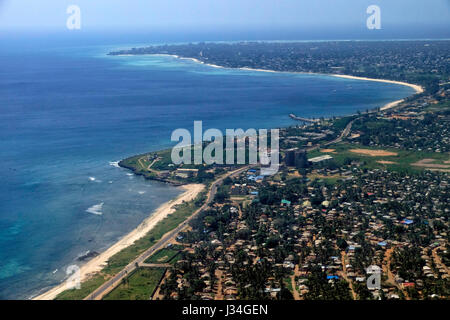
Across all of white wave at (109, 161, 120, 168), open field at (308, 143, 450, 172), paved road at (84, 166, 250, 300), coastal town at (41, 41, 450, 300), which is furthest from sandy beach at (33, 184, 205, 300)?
open field at (308, 143, 450, 172)

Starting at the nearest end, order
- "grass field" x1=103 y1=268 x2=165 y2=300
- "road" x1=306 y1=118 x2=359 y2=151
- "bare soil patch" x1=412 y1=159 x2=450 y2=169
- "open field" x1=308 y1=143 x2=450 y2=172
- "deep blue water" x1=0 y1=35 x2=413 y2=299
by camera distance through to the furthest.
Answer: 1. "grass field" x1=103 y1=268 x2=165 y2=300
2. "deep blue water" x1=0 y1=35 x2=413 y2=299
3. "bare soil patch" x1=412 y1=159 x2=450 y2=169
4. "open field" x1=308 y1=143 x2=450 y2=172
5. "road" x1=306 y1=118 x2=359 y2=151

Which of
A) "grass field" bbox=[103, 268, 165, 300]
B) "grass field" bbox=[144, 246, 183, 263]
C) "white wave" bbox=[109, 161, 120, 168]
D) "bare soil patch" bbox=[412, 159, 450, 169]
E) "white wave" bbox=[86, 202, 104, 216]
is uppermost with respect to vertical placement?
"bare soil patch" bbox=[412, 159, 450, 169]

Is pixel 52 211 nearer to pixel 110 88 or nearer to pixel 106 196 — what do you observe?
pixel 106 196

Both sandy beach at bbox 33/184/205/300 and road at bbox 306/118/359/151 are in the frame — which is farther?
road at bbox 306/118/359/151

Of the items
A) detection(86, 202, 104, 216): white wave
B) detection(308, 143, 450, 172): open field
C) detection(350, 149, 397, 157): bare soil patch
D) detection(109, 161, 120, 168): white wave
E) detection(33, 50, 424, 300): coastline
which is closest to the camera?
detection(33, 50, 424, 300): coastline

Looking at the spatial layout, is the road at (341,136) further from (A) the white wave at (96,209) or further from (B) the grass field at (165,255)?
(B) the grass field at (165,255)

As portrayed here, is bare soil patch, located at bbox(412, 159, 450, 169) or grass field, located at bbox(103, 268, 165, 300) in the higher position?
bare soil patch, located at bbox(412, 159, 450, 169)

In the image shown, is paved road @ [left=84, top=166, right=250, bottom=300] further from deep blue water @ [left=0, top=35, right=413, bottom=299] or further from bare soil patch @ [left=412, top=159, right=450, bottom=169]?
bare soil patch @ [left=412, top=159, right=450, bottom=169]

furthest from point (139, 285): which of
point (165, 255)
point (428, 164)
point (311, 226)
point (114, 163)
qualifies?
point (428, 164)
